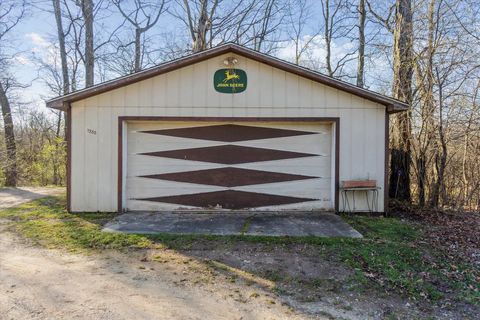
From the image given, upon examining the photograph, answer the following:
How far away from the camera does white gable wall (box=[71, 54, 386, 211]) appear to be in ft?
20.5

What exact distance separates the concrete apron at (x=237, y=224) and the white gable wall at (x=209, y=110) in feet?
3.11

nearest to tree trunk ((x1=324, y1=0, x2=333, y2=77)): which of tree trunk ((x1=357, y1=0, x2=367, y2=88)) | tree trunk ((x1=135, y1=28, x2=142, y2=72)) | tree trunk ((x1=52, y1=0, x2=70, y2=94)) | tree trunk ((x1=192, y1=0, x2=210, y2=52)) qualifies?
tree trunk ((x1=357, y1=0, x2=367, y2=88))

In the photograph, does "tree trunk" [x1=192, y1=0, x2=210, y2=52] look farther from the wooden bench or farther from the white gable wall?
the wooden bench

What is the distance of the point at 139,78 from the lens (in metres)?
6.15

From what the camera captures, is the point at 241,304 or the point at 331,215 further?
the point at 331,215

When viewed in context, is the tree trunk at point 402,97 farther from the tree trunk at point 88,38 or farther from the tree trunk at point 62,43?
the tree trunk at point 62,43

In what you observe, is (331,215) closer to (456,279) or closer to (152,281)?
(456,279)

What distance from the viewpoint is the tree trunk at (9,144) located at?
43.6 ft

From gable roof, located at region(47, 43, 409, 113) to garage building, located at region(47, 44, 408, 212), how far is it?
20 millimetres

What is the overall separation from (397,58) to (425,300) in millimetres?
6684

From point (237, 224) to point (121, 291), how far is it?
2675mm

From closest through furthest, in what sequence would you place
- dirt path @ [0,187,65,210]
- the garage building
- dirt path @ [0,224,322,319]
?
dirt path @ [0,224,322,319] < the garage building < dirt path @ [0,187,65,210]

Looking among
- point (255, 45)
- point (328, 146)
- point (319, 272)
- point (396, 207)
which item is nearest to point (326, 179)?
point (328, 146)

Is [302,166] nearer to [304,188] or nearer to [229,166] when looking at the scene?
[304,188]
